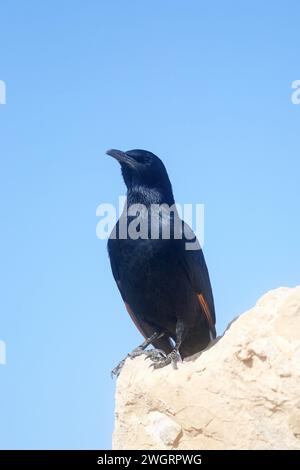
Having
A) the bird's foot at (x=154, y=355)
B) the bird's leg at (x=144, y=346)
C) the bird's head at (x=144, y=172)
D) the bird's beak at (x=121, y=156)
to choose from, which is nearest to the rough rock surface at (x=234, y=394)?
the bird's foot at (x=154, y=355)

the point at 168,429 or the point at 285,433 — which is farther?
the point at 168,429

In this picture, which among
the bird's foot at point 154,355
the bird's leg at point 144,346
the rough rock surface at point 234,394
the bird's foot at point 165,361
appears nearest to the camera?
the rough rock surface at point 234,394

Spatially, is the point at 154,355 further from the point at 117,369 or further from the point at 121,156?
the point at 121,156

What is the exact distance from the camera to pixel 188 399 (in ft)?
17.8

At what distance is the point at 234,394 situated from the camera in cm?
521

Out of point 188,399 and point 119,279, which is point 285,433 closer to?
point 188,399

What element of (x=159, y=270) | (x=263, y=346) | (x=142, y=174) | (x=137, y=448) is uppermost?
(x=142, y=174)

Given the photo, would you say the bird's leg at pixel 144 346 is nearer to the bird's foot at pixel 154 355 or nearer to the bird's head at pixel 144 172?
the bird's foot at pixel 154 355

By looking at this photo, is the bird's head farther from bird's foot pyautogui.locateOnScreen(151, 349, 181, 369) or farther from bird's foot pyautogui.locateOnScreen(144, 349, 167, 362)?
bird's foot pyautogui.locateOnScreen(151, 349, 181, 369)

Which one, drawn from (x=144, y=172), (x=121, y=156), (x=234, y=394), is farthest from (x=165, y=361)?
(x=121, y=156)

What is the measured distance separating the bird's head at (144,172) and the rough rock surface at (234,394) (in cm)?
243

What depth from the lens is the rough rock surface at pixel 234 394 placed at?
505 cm
